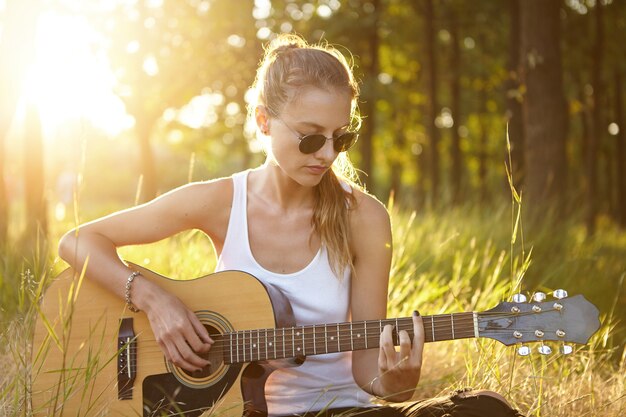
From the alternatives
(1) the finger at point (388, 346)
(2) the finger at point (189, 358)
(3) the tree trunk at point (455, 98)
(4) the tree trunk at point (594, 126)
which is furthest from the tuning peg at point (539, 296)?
(3) the tree trunk at point (455, 98)

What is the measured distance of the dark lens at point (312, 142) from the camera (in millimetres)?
3000

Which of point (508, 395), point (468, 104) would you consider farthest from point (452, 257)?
point (468, 104)

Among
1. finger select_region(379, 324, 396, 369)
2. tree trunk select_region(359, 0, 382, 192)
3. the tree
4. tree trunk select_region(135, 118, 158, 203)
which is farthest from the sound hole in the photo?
tree trunk select_region(135, 118, 158, 203)

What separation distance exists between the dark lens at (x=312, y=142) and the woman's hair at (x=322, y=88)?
7.6 inches

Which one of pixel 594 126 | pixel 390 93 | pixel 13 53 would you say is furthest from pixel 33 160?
pixel 594 126

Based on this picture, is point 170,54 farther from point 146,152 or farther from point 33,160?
point 33,160

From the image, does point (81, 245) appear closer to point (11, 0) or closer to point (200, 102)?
point (11, 0)

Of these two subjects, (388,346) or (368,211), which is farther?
(368,211)

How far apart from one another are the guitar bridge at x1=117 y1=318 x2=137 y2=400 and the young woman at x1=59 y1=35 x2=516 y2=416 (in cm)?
13

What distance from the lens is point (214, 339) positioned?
303cm

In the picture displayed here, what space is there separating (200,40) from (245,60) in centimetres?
107

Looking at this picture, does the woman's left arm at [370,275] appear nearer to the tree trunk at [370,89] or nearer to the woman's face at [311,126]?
the woman's face at [311,126]

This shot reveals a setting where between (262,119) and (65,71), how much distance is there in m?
8.24

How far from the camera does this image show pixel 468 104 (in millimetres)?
20531
